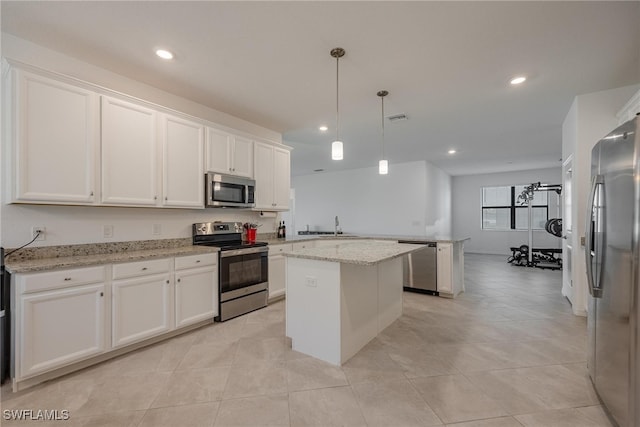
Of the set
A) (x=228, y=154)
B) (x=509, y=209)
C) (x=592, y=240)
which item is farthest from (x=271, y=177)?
(x=509, y=209)

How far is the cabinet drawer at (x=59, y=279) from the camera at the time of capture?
75.0 inches

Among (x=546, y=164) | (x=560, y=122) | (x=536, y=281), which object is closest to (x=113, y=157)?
(x=560, y=122)

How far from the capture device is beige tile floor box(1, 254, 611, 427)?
169 cm

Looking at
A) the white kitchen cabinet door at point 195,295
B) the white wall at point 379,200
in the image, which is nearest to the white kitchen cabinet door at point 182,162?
the white kitchen cabinet door at point 195,295

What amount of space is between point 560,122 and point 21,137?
622 cm

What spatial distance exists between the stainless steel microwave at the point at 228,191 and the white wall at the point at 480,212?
8010 mm

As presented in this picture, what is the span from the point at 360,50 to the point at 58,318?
3.15 metres

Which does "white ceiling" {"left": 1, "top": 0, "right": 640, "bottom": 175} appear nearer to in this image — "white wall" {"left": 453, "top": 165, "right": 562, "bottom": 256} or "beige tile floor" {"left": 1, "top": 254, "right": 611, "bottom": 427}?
"beige tile floor" {"left": 1, "top": 254, "right": 611, "bottom": 427}

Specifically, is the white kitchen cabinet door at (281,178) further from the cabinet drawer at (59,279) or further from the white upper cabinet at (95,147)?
the cabinet drawer at (59,279)

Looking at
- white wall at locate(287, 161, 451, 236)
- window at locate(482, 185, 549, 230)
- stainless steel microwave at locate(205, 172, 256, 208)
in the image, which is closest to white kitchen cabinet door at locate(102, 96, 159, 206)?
stainless steel microwave at locate(205, 172, 256, 208)

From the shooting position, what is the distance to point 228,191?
3.52 m

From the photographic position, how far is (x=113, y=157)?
2.56 m

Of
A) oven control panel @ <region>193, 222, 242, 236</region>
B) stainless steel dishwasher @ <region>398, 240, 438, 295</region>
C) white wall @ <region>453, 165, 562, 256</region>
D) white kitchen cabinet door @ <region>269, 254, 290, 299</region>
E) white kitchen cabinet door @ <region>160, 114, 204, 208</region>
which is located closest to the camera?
white kitchen cabinet door @ <region>160, 114, 204, 208</region>

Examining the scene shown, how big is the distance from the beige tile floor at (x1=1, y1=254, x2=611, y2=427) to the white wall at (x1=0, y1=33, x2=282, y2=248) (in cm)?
115
